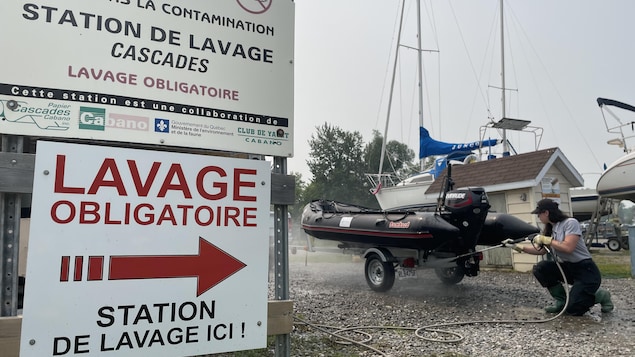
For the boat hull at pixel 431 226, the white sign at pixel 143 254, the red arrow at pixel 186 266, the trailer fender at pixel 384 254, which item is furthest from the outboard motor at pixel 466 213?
the red arrow at pixel 186 266

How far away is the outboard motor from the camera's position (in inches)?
253

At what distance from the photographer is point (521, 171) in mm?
10484

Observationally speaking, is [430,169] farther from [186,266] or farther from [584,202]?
[186,266]

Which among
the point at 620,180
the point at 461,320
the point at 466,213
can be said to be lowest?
the point at 461,320

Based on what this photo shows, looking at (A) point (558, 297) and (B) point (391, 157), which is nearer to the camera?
(A) point (558, 297)

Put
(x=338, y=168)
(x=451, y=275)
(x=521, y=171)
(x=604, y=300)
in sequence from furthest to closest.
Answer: (x=338, y=168) < (x=521, y=171) < (x=451, y=275) < (x=604, y=300)

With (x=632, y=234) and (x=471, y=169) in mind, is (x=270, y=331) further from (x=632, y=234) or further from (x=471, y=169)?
(x=471, y=169)

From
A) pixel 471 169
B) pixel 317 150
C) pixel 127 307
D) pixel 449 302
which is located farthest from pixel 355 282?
pixel 317 150

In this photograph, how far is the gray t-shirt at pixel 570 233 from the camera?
5480mm

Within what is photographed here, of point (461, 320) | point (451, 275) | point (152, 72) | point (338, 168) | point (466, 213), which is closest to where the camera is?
point (152, 72)

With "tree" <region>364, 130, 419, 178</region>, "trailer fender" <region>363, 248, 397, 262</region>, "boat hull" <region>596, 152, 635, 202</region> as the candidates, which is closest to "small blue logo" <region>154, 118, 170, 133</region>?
"trailer fender" <region>363, 248, 397, 262</region>

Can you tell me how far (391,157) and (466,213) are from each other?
46535 millimetres

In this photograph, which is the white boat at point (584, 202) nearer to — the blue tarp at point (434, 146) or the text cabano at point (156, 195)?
the blue tarp at point (434, 146)

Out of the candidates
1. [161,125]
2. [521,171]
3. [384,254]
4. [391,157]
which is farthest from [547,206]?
[391,157]
